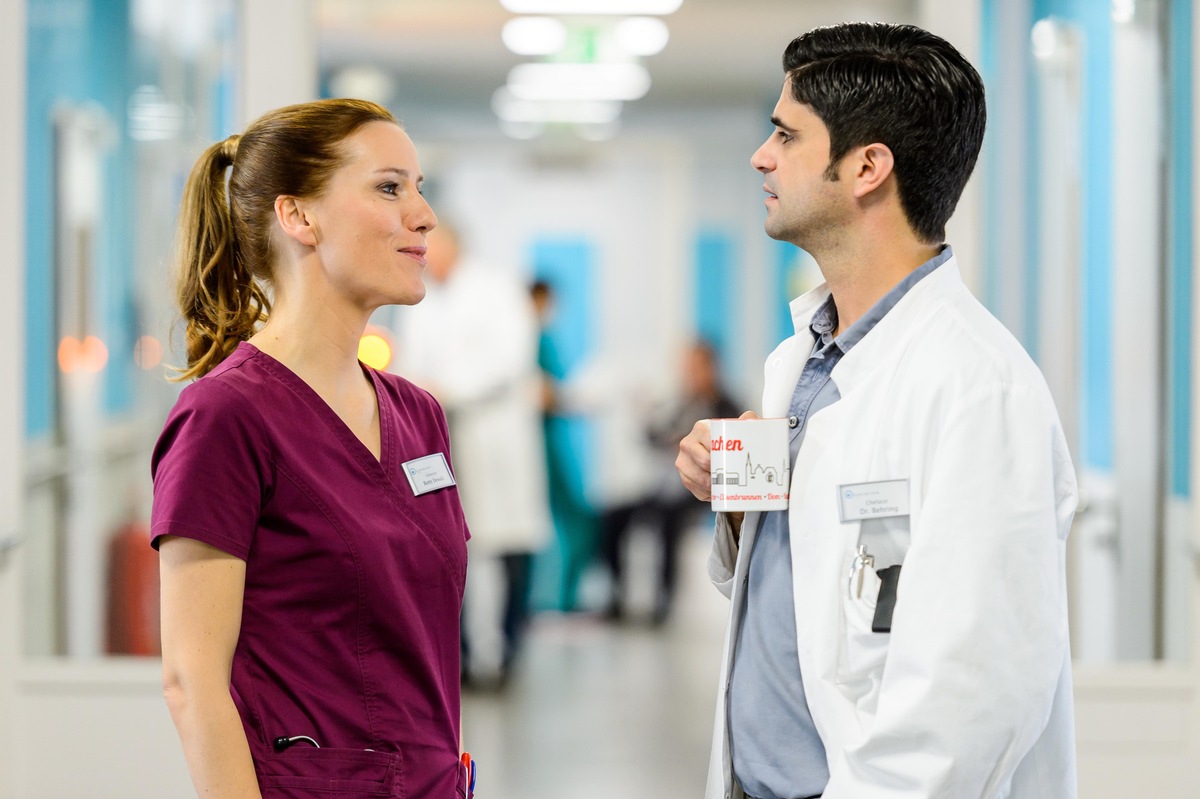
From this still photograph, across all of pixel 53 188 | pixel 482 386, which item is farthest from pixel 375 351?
pixel 53 188

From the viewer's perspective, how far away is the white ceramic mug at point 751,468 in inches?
54.2

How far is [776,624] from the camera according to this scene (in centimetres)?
141

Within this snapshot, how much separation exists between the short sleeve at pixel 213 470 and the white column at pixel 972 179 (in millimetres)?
2270

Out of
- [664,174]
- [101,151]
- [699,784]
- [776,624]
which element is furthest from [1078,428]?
[664,174]

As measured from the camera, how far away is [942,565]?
121 cm

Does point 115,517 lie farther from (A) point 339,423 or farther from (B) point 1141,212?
(B) point 1141,212

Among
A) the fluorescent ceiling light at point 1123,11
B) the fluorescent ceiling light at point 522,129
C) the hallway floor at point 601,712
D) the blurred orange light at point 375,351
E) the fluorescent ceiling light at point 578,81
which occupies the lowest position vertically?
the hallway floor at point 601,712

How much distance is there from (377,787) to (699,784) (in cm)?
245

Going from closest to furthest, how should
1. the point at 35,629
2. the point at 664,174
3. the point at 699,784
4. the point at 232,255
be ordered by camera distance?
1. the point at 232,255
2. the point at 35,629
3. the point at 699,784
4. the point at 664,174

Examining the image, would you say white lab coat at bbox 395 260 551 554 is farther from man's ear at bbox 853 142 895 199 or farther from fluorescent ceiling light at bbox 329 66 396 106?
man's ear at bbox 853 142 895 199

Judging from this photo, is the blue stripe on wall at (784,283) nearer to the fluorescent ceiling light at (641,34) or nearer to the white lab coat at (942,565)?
the fluorescent ceiling light at (641,34)

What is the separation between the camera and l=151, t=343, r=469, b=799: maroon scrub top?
129 centimetres

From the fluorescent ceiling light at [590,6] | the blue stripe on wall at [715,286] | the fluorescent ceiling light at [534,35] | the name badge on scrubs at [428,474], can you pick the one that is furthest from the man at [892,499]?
the blue stripe on wall at [715,286]

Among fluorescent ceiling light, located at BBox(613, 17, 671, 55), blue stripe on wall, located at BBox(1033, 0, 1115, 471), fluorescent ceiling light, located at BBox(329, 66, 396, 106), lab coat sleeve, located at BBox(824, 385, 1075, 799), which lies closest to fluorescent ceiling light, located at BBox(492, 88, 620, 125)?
fluorescent ceiling light, located at BBox(329, 66, 396, 106)
